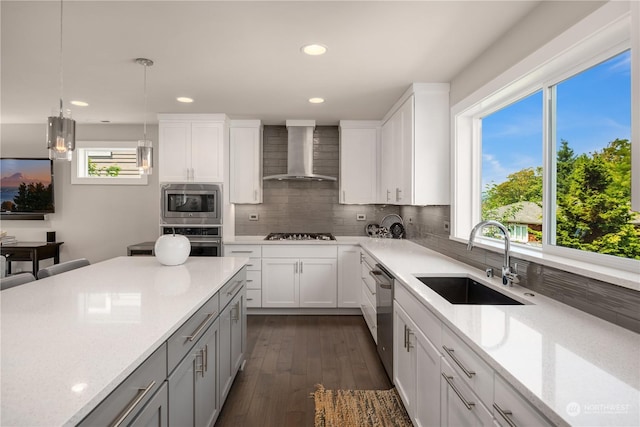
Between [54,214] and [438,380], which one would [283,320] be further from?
[54,214]

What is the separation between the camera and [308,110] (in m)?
3.99

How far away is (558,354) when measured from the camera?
1089 millimetres

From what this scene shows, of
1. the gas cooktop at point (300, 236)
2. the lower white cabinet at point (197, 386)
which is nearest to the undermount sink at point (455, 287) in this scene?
the lower white cabinet at point (197, 386)

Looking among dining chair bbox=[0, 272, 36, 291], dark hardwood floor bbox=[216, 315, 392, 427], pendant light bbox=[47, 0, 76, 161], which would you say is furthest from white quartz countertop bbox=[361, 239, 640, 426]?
dining chair bbox=[0, 272, 36, 291]

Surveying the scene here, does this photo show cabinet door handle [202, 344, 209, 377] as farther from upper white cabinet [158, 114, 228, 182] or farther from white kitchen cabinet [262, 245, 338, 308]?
upper white cabinet [158, 114, 228, 182]

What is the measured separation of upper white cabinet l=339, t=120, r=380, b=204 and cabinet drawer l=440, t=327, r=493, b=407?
3066 mm

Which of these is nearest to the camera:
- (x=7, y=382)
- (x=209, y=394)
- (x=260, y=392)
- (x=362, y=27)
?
(x=7, y=382)

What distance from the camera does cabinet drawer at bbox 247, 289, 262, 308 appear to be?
4160 millimetres

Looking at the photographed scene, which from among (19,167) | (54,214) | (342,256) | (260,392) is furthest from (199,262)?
(19,167)

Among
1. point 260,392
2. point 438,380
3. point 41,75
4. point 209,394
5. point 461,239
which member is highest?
point 41,75

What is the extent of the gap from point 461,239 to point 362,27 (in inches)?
65.9

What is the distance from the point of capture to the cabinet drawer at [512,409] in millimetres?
911

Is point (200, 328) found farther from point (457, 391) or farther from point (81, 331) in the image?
point (457, 391)

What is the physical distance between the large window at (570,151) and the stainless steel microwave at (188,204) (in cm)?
286
